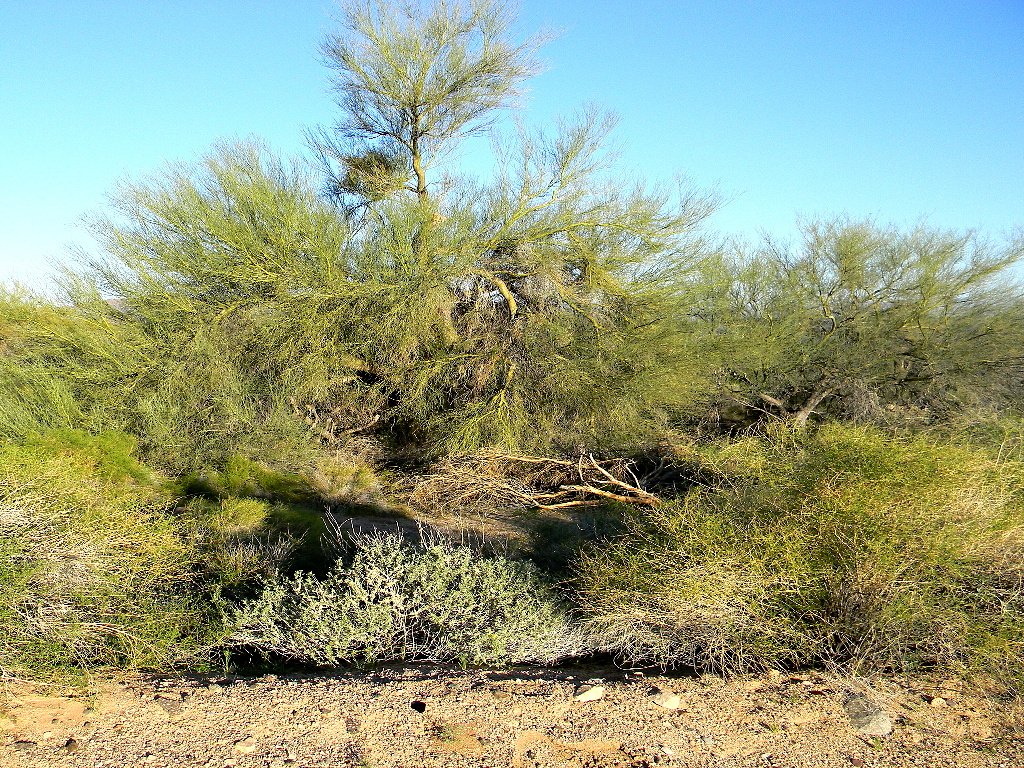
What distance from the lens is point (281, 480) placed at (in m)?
11.9

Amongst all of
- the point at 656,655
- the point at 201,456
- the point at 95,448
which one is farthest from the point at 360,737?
the point at 201,456

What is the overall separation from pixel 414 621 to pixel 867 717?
2.74 meters

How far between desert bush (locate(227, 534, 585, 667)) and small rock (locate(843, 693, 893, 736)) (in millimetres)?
1661

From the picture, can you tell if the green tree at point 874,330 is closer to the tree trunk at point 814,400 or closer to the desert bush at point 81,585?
the tree trunk at point 814,400

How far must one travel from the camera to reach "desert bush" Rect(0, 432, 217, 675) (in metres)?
4.38

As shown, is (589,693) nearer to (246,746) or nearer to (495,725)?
(495,725)

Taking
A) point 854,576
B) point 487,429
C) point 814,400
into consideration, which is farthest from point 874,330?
point 854,576

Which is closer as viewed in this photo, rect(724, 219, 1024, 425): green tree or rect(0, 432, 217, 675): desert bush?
rect(0, 432, 217, 675): desert bush

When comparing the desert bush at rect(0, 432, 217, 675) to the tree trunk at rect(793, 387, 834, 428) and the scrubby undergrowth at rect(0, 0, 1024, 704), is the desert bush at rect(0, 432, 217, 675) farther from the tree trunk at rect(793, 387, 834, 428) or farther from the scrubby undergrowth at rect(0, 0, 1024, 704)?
the tree trunk at rect(793, 387, 834, 428)

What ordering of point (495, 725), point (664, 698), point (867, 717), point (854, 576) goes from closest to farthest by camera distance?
point (495, 725) < point (867, 717) < point (664, 698) < point (854, 576)

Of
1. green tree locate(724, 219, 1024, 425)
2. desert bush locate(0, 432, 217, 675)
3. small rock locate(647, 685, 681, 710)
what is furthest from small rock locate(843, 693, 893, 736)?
green tree locate(724, 219, 1024, 425)

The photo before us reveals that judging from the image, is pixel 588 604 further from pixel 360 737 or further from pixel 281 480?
pixel 281 480

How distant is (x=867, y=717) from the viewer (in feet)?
13.0

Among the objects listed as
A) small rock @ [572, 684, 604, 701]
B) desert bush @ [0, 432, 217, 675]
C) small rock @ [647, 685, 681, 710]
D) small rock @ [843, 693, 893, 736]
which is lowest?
small rock @ [843, 693, 893, 736]
